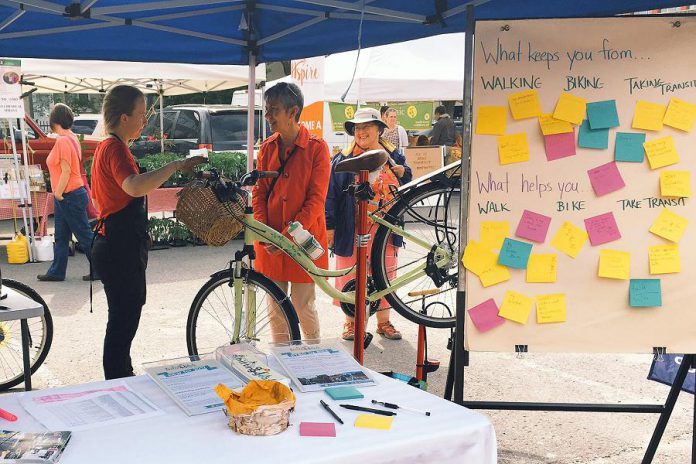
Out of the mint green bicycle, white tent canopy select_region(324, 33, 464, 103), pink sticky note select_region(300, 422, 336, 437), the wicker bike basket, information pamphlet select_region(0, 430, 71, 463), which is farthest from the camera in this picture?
white tent canopy select_region(324, 33, 464, 103)

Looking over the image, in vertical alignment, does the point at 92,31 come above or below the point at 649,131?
above

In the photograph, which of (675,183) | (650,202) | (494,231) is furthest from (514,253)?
(675,183)

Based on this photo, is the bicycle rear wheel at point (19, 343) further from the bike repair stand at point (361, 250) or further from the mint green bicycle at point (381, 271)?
the bike repair stand at point (361, 250)

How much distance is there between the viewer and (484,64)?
9.51ft

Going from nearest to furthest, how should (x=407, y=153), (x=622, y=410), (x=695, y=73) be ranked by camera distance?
(x=695, y=73), (x=622, y=410), (x=407, y=153)

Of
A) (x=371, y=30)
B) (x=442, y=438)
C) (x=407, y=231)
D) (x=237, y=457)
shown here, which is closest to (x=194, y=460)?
(x=237, y=457)

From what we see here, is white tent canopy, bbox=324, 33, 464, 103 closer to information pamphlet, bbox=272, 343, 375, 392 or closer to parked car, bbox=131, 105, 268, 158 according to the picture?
parked car, bbox=131, 105, 268, 158

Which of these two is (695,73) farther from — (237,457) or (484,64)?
(237,457)

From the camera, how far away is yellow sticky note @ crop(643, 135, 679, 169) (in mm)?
2920

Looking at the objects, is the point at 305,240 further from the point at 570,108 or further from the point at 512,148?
the point at 570,108

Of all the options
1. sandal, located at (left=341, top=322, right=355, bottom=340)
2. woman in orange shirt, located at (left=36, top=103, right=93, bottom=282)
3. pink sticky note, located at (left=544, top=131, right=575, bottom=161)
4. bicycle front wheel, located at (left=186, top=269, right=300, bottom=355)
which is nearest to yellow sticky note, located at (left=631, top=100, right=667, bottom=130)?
pink sticky note, located at (left=544, top=131, right=575, bottom=161)

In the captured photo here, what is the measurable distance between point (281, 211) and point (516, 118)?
1.75 m

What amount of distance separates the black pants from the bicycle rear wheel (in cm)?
74

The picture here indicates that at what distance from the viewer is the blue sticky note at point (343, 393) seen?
225 centimetres
